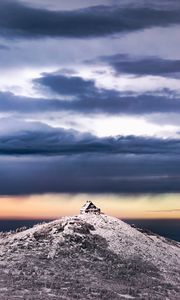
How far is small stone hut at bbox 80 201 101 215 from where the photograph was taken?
63344mm

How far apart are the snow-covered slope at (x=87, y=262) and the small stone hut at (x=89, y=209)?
128cm

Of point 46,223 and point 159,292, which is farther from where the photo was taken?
point 46,223

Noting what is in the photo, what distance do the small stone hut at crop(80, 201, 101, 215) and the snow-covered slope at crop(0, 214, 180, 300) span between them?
128 cm

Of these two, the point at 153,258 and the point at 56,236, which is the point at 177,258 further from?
the point at 56,236

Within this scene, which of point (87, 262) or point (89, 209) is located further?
point (89, 209)

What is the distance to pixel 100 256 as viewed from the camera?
168ft

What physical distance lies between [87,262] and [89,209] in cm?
1466

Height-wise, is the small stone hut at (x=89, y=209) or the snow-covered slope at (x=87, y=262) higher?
the small stone hut at (x=89, y=209)

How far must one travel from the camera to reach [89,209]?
63.8 metres

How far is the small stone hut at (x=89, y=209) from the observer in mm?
63344

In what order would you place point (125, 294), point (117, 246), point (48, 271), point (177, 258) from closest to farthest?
point (125, 294) → point (48, 271) → point (117, 246) → point (177, 258)

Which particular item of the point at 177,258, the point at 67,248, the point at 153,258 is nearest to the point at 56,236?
the point at 67,248

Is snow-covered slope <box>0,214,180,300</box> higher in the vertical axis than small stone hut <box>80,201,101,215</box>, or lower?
lower

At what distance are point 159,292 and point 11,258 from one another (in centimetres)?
1412
